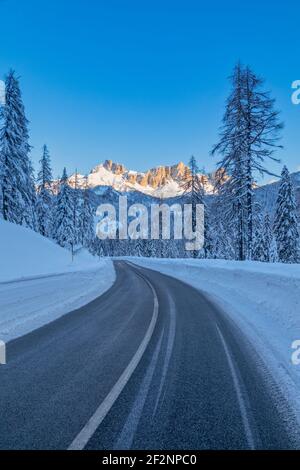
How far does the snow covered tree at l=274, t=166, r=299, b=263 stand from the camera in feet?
117

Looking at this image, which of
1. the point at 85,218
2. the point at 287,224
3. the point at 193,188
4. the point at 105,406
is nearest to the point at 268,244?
the point at 287,224

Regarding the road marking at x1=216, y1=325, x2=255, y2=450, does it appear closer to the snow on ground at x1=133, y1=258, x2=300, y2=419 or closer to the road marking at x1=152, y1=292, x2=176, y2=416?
the snow on ground at x1=133, y1=258, x2=300, y2=419

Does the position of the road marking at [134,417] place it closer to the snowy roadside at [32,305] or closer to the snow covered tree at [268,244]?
Result: the snowy roadside at [32,305]

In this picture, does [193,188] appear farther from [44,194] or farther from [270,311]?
[270,311]

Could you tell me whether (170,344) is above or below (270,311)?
below

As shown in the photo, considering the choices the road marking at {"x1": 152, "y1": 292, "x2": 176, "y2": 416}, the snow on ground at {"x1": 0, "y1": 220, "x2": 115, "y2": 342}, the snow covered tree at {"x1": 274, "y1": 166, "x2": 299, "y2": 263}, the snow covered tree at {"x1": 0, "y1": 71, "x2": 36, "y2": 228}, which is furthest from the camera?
the snow covered tree at {"x1": 274, "y1": 166, "x2": 299, "y2": 263}

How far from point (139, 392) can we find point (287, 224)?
35.5 meters

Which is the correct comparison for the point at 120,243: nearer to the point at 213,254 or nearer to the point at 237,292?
the point at 213,254

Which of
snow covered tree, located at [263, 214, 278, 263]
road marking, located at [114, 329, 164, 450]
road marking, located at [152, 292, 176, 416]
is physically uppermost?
snow covered tree, located at [263, 214, 278, 263]

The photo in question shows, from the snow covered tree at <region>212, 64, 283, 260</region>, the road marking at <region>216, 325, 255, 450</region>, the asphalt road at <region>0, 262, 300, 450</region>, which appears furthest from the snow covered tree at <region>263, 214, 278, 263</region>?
the road marking at <region>216, 325, 255, 450</region>

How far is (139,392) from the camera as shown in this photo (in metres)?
4.35

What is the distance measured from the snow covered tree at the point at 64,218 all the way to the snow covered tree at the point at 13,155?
55.3ft

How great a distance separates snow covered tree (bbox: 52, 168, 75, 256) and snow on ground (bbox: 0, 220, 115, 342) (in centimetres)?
2217

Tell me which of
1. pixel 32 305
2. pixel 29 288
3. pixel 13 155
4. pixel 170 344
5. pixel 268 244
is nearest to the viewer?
pixel 170 344
